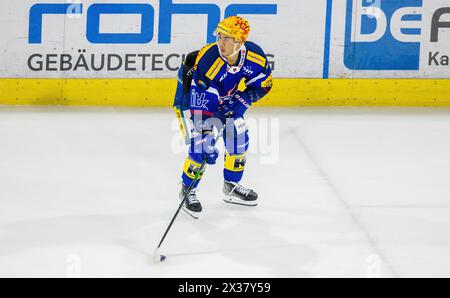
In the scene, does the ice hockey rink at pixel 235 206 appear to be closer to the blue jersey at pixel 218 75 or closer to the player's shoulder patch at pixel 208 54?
the blue jersey at pixel 218 75

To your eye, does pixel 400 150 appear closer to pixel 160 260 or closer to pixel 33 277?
pixel 160 260

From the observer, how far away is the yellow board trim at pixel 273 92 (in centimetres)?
936

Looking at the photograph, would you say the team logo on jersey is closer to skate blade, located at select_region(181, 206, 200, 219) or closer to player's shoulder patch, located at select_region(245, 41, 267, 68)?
player's shoulder patch, located at select_region(245, 41, 267, 68)

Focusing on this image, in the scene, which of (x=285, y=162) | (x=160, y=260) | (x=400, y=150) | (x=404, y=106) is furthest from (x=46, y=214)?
(x=404, y=106)

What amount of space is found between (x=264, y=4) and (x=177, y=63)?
1.02 metres

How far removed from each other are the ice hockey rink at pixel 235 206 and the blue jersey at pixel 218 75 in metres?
0.71

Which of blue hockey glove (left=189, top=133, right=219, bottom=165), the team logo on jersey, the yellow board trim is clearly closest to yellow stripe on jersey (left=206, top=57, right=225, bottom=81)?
the team logo on jersey

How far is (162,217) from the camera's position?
5941 millimetres

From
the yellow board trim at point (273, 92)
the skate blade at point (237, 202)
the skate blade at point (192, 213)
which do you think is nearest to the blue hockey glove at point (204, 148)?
the skate blade at point (192, 213)

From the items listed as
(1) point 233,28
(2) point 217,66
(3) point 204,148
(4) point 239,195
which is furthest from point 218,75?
(4) point 239,195

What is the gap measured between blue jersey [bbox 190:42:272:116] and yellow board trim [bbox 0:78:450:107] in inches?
136

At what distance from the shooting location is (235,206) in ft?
20.5

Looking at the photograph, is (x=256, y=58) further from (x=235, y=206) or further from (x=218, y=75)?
(x=235, y=206)

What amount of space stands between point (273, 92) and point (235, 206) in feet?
11.1
